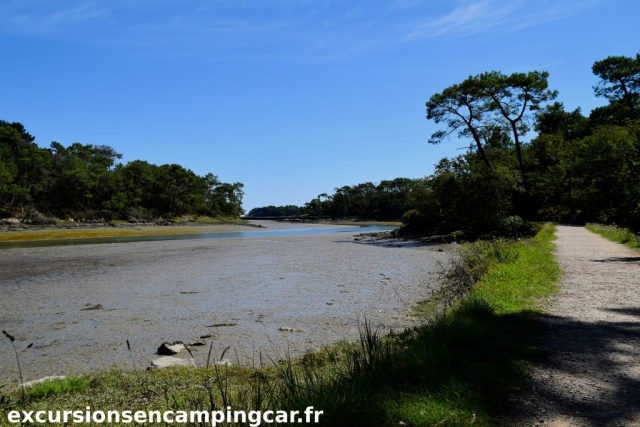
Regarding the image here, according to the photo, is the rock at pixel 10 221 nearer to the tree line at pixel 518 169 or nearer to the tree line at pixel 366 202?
the tree line at pixel 518 169

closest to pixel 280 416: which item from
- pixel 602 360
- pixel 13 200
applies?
pixel 602 360

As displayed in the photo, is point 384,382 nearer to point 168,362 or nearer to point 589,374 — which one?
point 589,374

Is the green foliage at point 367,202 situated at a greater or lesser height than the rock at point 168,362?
greater

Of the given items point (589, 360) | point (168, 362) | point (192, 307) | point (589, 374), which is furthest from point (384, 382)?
point (192, 307)

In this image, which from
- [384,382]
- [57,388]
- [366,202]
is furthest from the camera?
[366,202]

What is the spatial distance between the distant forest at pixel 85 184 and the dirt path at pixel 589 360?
79.6 m

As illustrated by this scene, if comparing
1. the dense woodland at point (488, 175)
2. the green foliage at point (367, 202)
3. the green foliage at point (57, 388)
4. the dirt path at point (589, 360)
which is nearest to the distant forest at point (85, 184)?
the dense woodland at point (488, 175)

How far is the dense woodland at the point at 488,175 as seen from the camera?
2834 cm

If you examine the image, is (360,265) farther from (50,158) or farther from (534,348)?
(50,158)

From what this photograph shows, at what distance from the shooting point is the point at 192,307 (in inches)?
499

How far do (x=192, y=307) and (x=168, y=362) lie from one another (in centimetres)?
514

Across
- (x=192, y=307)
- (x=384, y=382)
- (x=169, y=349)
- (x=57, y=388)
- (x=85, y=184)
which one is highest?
(x=85, y=184)

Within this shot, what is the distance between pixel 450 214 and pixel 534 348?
31372 mm

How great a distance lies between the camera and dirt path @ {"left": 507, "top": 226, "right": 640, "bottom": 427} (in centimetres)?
369
